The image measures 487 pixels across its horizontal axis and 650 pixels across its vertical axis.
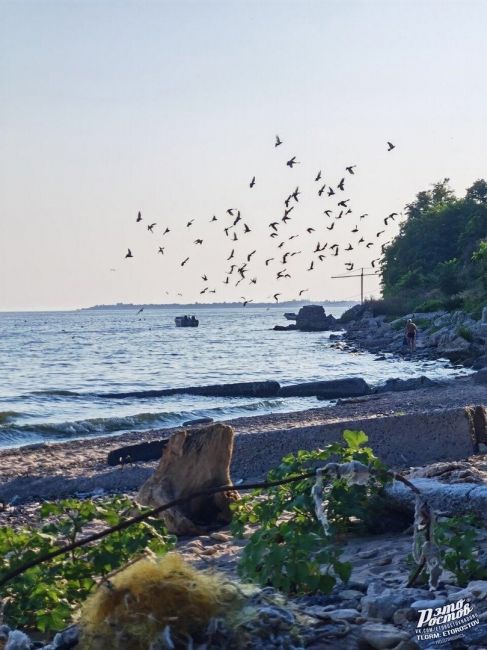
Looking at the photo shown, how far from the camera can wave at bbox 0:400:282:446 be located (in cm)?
Answer: 1969

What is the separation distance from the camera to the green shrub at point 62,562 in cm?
464

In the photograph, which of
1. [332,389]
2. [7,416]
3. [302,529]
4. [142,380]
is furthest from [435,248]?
[302,529]

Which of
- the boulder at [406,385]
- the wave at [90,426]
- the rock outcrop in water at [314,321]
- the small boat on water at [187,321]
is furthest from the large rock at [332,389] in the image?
the small boat on water at [187,321]

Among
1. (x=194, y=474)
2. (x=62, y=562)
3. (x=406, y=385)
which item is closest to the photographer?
(x=62, y=562)

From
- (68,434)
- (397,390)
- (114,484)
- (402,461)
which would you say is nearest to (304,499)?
(402,461)

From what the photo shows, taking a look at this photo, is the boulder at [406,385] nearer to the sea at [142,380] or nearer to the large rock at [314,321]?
the sea at [142,380]

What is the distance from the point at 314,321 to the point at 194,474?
8443cm

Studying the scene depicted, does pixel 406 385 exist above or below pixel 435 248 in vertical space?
below

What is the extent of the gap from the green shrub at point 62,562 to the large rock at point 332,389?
66.4ft

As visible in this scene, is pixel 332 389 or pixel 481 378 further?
pixel 332 389

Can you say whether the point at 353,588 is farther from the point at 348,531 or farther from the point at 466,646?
the point at 348,531

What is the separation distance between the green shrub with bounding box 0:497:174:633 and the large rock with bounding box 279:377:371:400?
2025 centimetres

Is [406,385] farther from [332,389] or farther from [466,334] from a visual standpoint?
[466,334]

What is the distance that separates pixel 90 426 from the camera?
20172 millimetres
